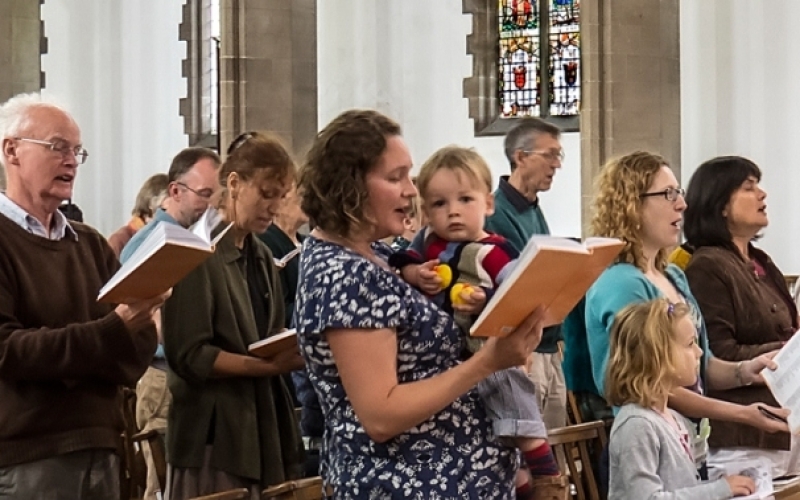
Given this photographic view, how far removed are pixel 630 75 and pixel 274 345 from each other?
7.04 metres

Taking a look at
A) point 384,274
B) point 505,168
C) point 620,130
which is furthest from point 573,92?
point 384,274

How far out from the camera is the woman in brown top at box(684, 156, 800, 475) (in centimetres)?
475

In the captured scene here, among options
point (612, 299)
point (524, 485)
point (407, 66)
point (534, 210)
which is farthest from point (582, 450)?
point (407, 66)

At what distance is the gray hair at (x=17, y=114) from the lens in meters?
3.49

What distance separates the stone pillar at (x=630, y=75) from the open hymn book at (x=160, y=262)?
25.3 ft

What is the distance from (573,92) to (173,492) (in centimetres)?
1022

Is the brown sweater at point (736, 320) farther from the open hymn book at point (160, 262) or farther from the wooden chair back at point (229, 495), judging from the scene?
the open hymn book at point (160, 262)

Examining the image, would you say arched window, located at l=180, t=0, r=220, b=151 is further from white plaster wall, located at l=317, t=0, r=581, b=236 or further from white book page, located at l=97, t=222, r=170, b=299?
white book page, located at l=97, t=222, r=170, b=299

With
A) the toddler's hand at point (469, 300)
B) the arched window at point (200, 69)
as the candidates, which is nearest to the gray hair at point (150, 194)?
the toddler's hand at point (469, 300)

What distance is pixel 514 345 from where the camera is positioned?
8.71ft

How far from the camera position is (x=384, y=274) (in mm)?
2777

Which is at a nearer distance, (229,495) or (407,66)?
(229,495)

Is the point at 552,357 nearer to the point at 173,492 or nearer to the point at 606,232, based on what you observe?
the point at 606,232

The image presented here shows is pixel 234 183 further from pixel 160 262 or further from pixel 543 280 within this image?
pixel 543 280
